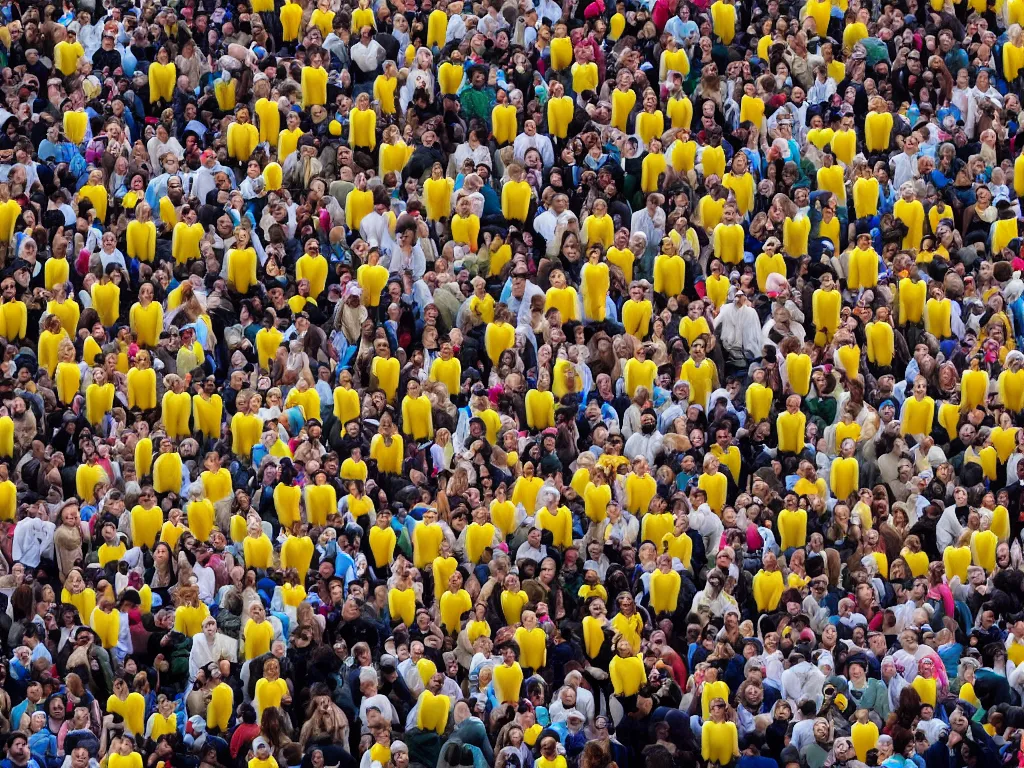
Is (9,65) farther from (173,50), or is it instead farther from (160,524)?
(160,524)

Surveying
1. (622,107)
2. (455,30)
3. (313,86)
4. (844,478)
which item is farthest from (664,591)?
(455,30)

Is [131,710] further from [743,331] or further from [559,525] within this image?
[743,331]

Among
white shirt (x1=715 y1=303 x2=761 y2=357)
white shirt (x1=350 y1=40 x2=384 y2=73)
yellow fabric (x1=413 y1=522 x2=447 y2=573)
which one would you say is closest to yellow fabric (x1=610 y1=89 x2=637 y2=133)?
white shirt (x1=350 y1=40 x2=384 y2=73)

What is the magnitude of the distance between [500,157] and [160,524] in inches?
273

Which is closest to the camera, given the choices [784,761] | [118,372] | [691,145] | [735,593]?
[784,761]

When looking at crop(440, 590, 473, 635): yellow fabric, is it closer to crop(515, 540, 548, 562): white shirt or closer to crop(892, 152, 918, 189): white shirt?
crop(515, 540, 548, 562): white shirt

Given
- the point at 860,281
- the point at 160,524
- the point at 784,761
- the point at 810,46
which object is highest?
the point at 810,46

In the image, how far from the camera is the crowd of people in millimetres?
27078

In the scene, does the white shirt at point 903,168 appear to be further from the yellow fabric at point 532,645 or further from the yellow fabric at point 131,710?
the yellow fabric at point 131,710

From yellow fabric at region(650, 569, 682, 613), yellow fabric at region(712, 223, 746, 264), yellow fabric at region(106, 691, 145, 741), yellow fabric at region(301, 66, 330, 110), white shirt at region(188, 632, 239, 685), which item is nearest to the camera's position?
yellow fabric at region(106, 691, 145, 741)

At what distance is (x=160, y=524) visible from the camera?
28.8 m

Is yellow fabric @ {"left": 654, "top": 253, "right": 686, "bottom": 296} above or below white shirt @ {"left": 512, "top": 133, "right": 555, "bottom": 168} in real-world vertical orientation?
below

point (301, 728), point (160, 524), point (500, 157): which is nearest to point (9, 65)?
point (500, 157)

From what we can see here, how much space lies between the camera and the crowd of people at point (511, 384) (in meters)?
27.1
